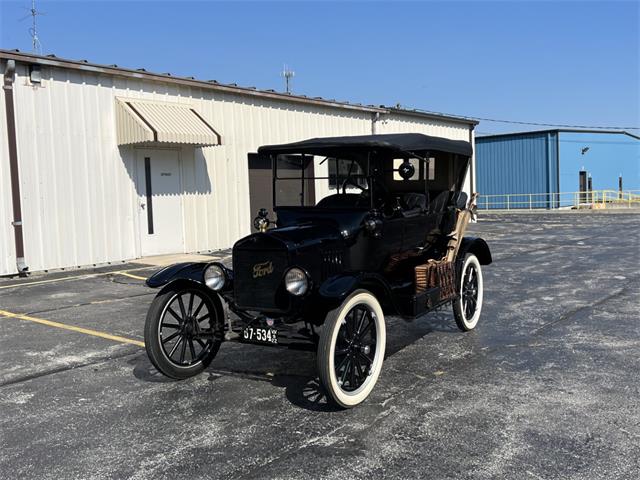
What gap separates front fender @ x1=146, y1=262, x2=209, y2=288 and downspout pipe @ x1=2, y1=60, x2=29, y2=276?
6846 millimetres

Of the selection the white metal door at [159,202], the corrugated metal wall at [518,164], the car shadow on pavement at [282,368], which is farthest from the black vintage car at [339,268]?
the corrugated metal wall at [518,164]

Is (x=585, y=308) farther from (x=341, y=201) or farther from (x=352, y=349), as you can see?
(x=352, y=349)

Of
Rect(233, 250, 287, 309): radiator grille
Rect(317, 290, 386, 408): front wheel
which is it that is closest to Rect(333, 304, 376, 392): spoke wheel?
Rect(317, 290, 386, 408): front wheel

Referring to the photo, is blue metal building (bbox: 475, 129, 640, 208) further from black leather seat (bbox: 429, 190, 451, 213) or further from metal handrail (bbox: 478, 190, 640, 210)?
black leather seat (bbox: 429, 190, 451, 213)

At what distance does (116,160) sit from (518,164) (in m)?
31.9

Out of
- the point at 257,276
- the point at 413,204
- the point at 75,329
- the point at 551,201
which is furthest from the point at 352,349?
the point at 551,201

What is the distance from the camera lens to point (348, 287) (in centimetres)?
432

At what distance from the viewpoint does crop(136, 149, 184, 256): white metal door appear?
12805mm

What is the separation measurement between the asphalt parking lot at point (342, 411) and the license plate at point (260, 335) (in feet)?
1.35

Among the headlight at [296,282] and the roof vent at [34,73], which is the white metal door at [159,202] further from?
the headlight at [296,282]

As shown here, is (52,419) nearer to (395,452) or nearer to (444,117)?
(395,452)

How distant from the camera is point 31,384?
16.4ft

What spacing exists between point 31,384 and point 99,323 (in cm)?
222

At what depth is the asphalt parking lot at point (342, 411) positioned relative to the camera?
342cm
